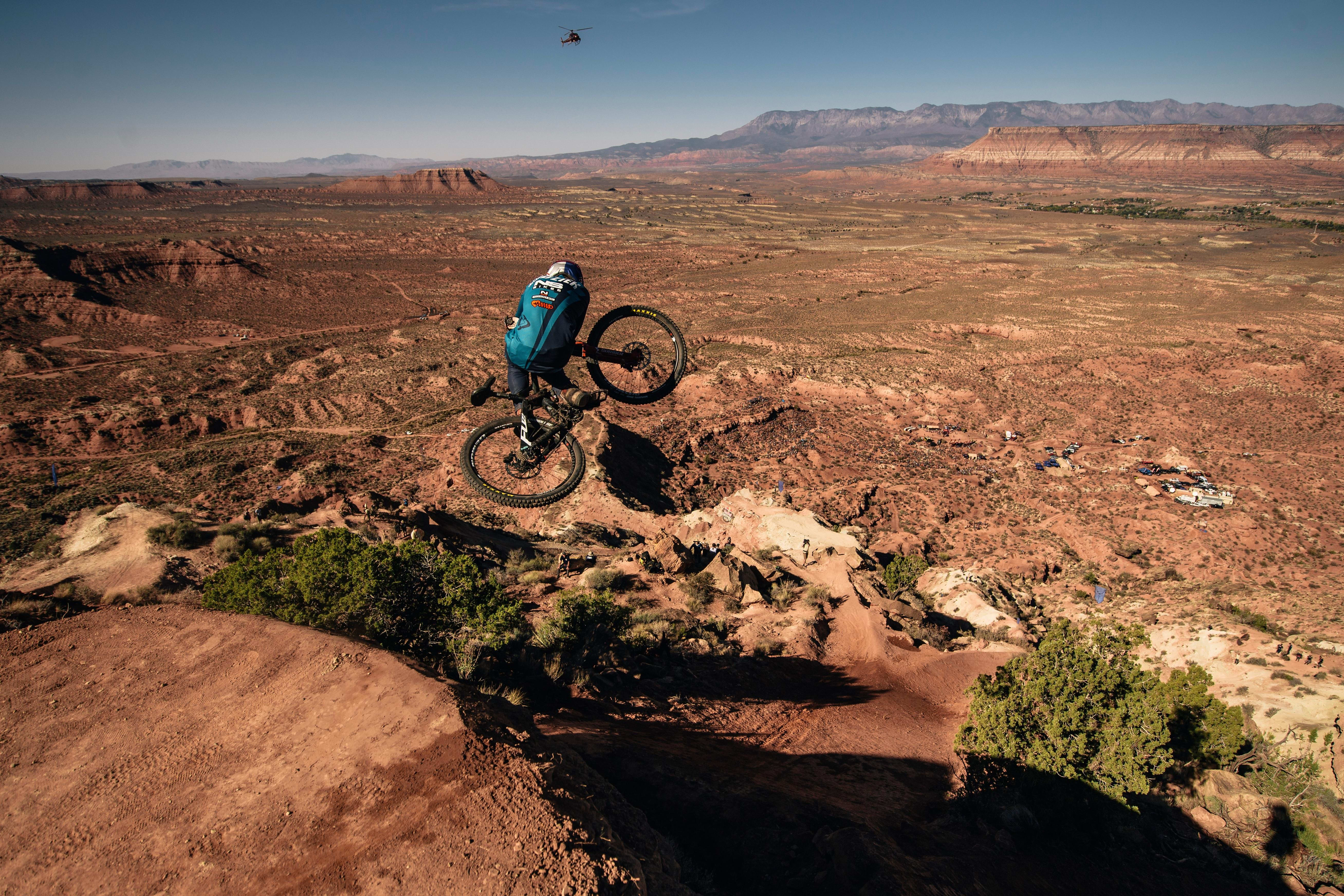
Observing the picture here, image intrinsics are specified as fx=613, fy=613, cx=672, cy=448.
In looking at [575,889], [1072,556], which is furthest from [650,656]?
[1072,556]

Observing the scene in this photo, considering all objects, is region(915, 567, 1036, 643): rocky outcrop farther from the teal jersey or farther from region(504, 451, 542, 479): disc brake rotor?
the teal jersey

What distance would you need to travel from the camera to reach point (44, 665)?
9695 mm

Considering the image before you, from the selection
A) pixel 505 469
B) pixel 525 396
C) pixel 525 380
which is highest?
pixel 525 380

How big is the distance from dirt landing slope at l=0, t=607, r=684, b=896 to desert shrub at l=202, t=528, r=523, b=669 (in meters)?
3.01

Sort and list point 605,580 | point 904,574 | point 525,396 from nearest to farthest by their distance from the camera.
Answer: point 525,396
point 605,580
point 904,574

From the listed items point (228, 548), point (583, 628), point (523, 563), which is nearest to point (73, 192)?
point (228, 548)

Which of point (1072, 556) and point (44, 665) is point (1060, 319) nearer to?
point (1072, 556)

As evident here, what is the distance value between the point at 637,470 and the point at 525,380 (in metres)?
24.9

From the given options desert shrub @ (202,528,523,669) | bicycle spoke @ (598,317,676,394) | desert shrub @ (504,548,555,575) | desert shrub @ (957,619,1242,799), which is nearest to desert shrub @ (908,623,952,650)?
desert shrub @ (957,619,1242,799)

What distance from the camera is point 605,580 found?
19.4 meters

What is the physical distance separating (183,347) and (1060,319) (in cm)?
7980

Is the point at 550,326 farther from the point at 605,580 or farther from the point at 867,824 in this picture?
the point at 605,580

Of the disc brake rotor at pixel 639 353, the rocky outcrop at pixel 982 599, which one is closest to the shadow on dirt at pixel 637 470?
the rocky outcrop at pixel 982 599

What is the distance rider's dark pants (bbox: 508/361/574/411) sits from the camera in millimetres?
8023
